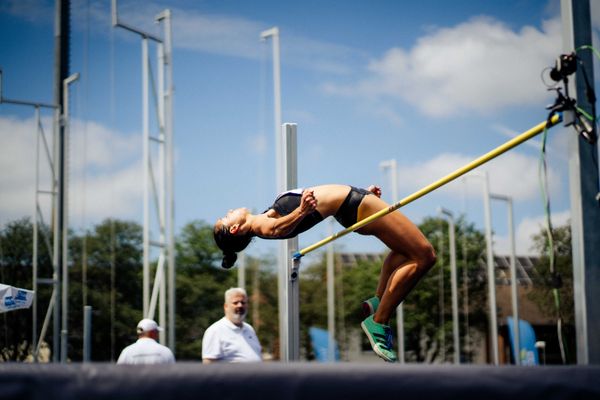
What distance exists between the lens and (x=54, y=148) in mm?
16016

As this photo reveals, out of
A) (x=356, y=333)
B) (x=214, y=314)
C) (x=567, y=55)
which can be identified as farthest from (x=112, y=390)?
(x=356, y=333)

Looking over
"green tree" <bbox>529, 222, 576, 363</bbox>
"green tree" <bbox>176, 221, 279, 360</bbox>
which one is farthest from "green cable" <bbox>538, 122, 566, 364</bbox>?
"green tree" <bbox>176, 221, 279, 360</bbox>

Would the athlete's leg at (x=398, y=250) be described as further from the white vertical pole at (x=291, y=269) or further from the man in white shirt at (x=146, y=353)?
the man in white shirt at (x=146, y=353)

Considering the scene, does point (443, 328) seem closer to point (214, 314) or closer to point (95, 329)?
point (214, 314)

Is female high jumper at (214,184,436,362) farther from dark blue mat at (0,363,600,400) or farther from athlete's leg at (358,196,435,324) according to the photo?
dark blue mat at (0,363,600,400)

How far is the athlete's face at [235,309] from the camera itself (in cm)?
790

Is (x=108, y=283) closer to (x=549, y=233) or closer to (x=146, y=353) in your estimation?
(x=146, y=353)

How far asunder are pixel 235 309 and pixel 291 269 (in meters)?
0.97

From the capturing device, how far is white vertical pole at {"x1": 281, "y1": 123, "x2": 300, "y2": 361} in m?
7.25

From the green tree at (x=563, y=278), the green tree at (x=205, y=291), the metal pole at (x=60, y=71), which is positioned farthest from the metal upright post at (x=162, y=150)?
the green tree at (x=205, y=291)

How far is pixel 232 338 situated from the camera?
25.6 ft

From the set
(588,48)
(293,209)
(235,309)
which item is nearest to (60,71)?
(235,309)

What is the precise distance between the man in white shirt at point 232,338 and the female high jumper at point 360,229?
1.55m

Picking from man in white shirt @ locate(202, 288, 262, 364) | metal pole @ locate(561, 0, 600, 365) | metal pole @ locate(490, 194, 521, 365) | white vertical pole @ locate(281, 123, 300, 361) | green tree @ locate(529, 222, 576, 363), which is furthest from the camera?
green tree @ locate(529, 222, 576, 363)
